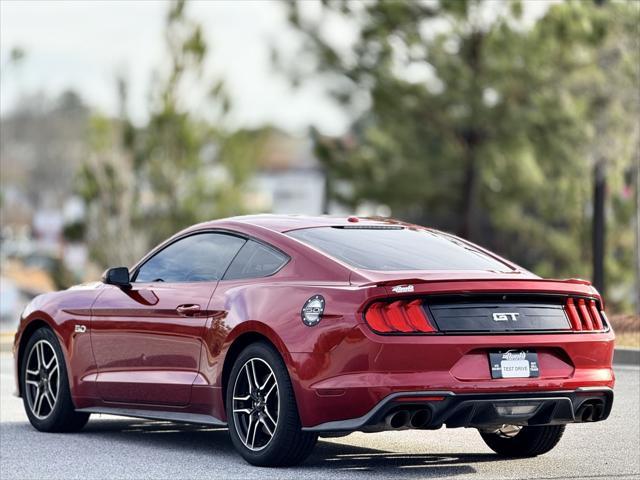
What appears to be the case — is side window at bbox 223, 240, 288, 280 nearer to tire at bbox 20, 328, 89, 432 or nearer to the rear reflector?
the rear reflector

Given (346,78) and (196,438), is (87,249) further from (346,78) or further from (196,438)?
(196,438)

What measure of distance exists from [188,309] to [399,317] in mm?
1746

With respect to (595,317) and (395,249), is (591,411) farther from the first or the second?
(395,249)

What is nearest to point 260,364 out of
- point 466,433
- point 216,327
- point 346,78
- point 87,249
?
point 216,327

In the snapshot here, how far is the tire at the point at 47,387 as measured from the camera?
1020 cm

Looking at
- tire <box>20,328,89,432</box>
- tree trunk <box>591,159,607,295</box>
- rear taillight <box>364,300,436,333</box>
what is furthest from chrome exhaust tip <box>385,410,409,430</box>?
tree trunk <box>591,159,607,295</box>

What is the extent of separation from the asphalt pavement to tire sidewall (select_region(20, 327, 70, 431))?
0.11 metres

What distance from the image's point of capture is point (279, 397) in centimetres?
808

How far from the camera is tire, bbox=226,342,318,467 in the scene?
8047mm

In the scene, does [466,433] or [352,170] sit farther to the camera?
[352,170]

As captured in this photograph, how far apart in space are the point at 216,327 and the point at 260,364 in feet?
1.52

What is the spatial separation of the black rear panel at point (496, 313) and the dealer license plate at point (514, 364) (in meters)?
0.14

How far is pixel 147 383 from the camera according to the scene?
9.33 metres

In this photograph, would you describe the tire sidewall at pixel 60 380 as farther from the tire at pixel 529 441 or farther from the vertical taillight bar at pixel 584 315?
the vertical taillight bar at pixel 584 315
